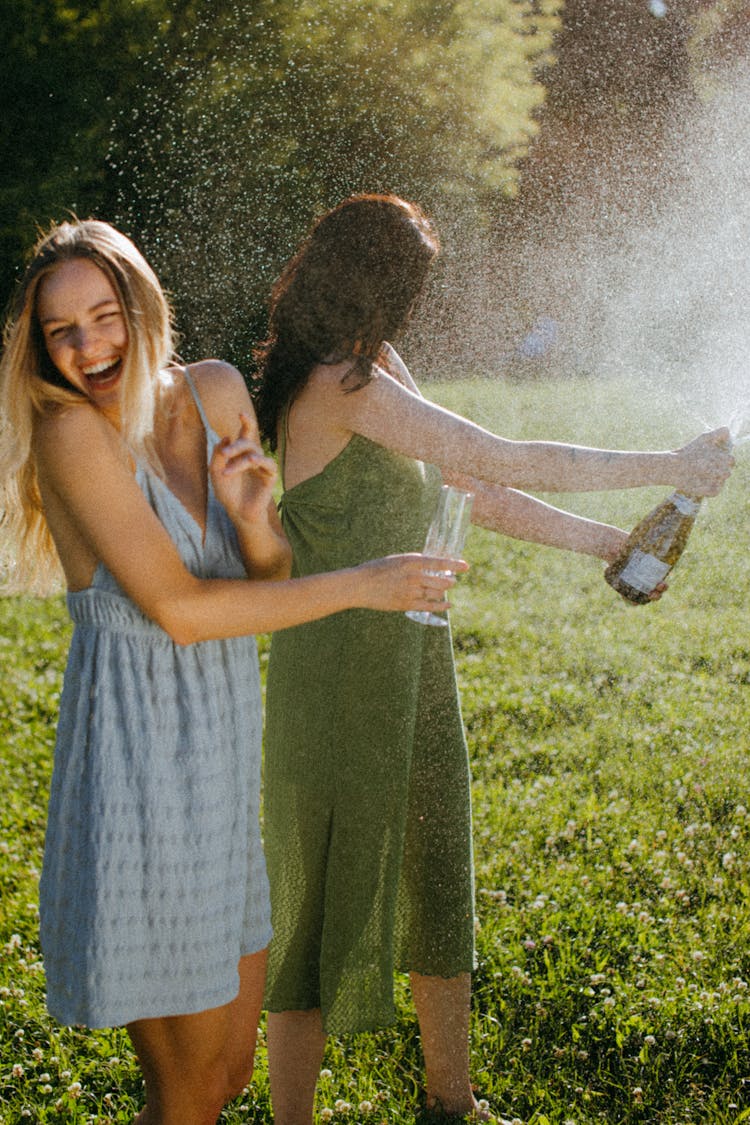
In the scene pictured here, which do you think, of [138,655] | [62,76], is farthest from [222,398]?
[62,76]

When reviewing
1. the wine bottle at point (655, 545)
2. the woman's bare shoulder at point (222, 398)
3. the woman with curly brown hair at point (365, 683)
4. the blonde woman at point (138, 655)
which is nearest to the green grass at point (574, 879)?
the woman with curly brown hair at point (365, 683)

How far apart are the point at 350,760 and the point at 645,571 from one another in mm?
852

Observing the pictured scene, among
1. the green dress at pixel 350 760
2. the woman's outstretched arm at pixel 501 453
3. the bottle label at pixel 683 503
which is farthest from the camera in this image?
the bottle label at pixel 683 503

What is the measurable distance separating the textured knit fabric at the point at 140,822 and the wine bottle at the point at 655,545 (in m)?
1.17

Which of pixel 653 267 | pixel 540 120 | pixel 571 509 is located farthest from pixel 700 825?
pixel 540 120

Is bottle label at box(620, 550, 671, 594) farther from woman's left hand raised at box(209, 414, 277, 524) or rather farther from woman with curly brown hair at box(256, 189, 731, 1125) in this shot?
woman's left hand raised at box(209, 414, 277, 524)

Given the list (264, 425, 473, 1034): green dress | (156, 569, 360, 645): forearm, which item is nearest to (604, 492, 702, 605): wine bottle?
(264, 425, 473, 1034): green dress

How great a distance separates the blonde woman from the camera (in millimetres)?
1955

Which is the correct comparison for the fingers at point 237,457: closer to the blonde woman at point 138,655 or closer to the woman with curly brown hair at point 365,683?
the blonde woman at point 138,655

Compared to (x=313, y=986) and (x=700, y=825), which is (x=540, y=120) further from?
(x=313, y=986)

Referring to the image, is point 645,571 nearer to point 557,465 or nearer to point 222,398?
point 557,465

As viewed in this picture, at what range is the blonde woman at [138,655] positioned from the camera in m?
1.96

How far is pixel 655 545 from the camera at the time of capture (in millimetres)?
2863

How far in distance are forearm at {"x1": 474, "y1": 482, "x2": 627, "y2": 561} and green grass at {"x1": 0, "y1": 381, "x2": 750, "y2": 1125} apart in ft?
4.06
